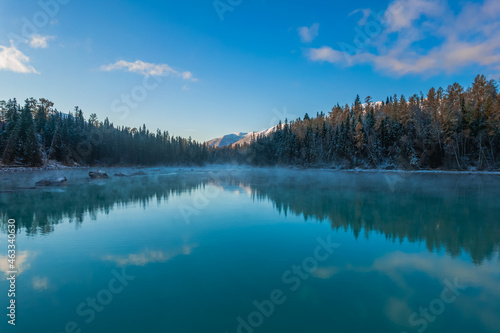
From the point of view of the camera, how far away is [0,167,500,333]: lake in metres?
5.05

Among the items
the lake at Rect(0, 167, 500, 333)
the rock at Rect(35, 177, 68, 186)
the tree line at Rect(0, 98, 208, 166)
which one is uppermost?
the tree line at Rect(0, 98, 208, 166)

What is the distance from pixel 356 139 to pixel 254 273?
80075 mm

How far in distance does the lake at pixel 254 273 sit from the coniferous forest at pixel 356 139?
5909 centimetres

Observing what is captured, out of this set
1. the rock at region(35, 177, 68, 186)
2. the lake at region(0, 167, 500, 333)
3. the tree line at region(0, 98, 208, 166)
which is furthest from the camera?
the tree line at region(0, 98, 208, 166)

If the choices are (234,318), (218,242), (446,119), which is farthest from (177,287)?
(446,119)

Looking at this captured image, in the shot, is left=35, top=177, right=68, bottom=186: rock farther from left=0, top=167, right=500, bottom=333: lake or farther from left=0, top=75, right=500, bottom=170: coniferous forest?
left=0, top=75, right=500, bottom=170: coniferous forest

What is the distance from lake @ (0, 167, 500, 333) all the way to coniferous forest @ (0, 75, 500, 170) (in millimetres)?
59093

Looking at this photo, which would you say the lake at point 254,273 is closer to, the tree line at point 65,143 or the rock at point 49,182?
the rock at point 49,182

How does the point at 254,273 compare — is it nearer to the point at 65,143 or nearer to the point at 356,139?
the point at 356,139

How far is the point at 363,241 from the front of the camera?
33.5 feet

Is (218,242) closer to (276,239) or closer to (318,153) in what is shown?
(276,239)

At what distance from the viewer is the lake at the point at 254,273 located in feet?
16.6

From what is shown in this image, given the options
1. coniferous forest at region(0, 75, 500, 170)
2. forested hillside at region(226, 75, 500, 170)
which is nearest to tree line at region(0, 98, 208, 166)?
coniferous forest at region(0, 75, 500, 170)

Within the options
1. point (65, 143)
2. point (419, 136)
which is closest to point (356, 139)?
point (419, 136)
